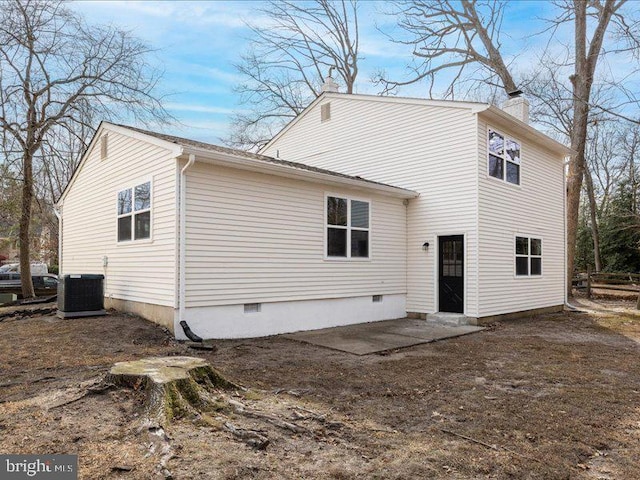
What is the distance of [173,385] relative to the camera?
365cm

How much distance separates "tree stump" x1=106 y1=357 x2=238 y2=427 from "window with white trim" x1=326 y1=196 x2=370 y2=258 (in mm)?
5654

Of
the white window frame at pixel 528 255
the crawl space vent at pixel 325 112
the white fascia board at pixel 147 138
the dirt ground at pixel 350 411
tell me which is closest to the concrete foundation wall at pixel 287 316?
the dirt ground at pixel 350 411

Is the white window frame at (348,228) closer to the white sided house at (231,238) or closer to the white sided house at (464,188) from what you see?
the white sided house at (231,238)

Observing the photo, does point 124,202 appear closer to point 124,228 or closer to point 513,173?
point 124,228

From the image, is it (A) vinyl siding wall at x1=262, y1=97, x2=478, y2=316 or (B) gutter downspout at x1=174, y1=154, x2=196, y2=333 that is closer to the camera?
(B) gutter downspout at x1=174, y1=154, x2=196, y2=333

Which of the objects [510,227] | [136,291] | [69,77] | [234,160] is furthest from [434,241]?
[69,77]

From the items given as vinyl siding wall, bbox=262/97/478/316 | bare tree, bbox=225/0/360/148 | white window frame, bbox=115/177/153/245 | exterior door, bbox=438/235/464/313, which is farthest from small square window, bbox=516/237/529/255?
bare tree, bbox=225/0/360/148

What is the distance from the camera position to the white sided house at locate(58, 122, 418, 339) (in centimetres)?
749

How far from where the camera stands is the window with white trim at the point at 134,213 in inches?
330

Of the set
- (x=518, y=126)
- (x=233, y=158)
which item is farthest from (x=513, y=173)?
(x=233, y=158)

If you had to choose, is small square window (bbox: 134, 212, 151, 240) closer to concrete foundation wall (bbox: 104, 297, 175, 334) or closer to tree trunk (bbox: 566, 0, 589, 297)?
concrete foundation wall (bbox: 104, 297, 175, 334)

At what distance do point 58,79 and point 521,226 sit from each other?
14.4m

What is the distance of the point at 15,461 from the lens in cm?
278

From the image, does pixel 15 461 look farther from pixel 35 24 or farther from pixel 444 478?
pixel 35 24
